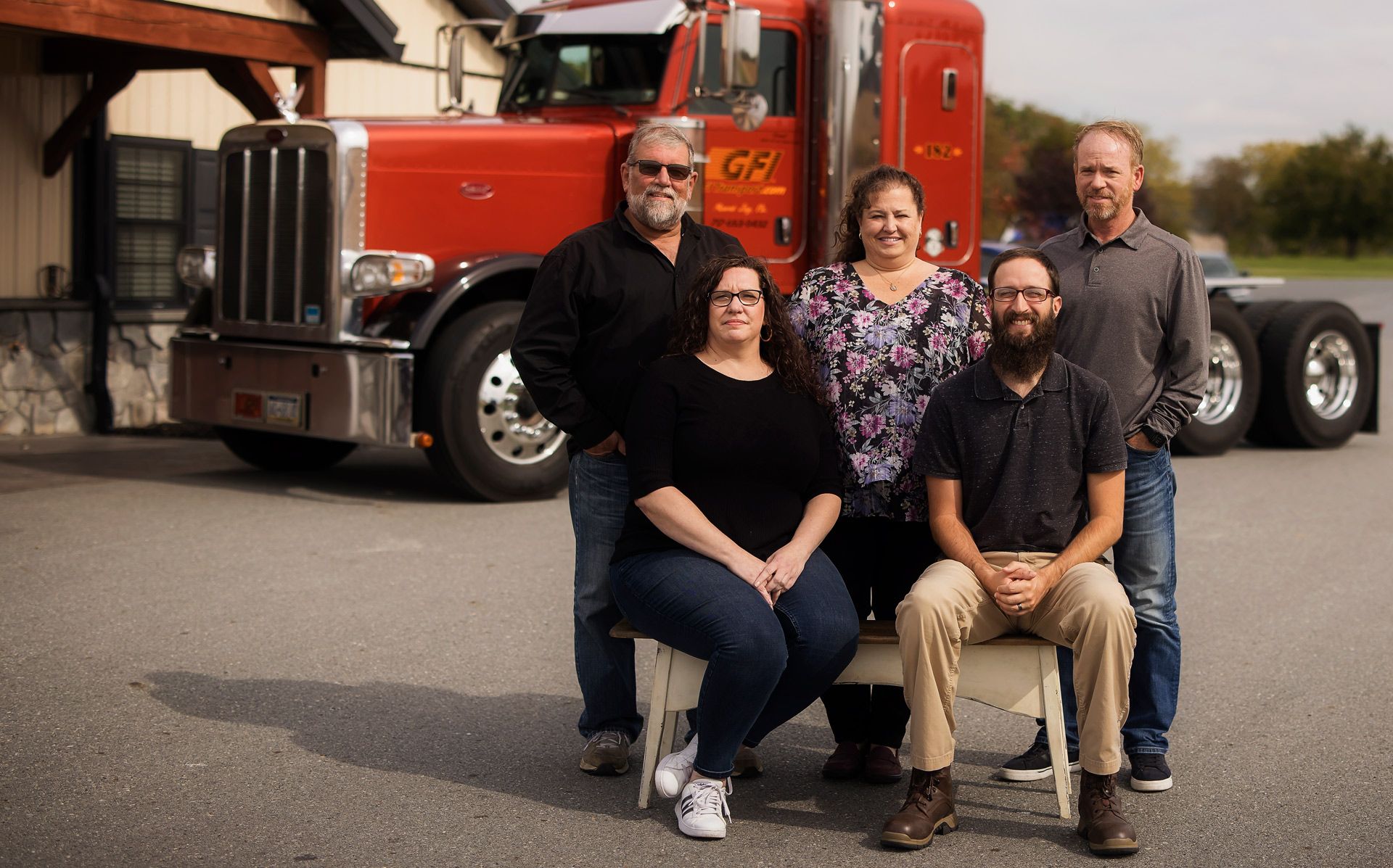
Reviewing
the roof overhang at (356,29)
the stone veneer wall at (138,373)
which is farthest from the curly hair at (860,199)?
the stone veneer wall at (138,373)

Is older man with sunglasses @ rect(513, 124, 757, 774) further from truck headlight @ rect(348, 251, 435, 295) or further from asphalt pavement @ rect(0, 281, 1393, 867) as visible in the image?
truck headlight @ rect(348, 251, 435, 295)

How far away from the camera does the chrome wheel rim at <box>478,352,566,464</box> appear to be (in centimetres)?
912

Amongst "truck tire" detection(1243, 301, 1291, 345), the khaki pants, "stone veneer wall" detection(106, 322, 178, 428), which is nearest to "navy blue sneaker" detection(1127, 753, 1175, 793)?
the khaki pants

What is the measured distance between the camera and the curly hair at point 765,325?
178 inches

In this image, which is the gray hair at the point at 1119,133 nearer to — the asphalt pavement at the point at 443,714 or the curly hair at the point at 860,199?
the curly hair at the point at 860,199

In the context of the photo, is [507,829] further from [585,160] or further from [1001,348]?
[585,160]

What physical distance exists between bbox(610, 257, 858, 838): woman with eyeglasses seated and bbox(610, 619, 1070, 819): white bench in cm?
9

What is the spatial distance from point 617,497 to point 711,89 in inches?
209

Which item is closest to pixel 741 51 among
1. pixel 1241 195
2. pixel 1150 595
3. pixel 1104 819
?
pixel 1150 595

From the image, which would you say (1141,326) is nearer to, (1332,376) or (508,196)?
(508,196)

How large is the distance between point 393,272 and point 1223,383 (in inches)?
260

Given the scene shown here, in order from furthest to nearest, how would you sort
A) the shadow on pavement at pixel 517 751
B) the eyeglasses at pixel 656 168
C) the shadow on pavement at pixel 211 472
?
the shadow on pavement at pixel 211 472 < the eyeglasses at pixel 656 168 < the shadow on pavement at pixel 517 751

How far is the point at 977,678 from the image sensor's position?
4.42 meters

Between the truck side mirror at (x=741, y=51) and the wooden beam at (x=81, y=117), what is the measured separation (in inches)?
213
